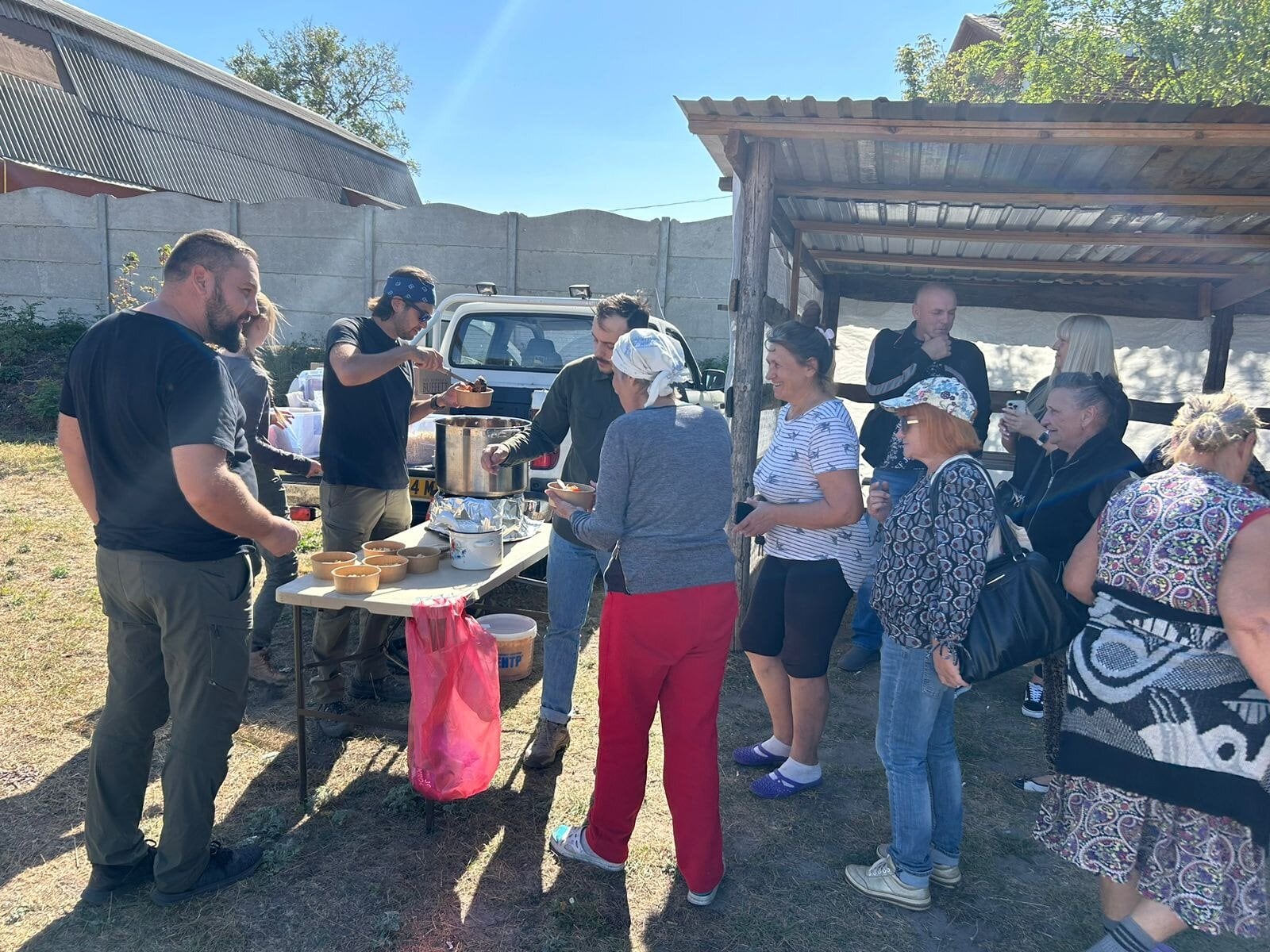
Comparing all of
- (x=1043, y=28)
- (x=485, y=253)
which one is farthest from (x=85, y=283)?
(x=1043, y=28)

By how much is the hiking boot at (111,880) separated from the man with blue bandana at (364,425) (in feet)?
3.27

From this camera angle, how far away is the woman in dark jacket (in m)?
2.85

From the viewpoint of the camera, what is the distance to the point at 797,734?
335cm

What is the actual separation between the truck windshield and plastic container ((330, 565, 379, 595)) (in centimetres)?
300

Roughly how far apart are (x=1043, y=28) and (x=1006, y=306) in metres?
17.2

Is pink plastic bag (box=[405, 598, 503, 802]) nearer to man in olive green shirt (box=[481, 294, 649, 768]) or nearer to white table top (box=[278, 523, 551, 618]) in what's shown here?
white table top (box=[278, 523, 551, 618])

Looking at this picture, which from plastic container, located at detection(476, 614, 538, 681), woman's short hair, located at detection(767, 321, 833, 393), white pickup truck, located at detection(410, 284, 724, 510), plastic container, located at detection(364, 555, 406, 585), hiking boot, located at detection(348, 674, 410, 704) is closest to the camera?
woman's short hair, located at detection(767, 321, 833, 393)

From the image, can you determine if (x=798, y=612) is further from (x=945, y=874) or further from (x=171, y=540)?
(x=171, y=540)

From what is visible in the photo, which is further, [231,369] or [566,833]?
[231,369]

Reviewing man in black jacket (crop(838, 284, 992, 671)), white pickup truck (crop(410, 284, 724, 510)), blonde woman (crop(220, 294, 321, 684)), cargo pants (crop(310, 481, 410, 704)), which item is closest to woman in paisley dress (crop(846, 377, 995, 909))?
man in black jacket (crop(838, 284, 992, 671))

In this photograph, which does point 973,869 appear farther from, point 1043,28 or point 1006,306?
point 1043,28

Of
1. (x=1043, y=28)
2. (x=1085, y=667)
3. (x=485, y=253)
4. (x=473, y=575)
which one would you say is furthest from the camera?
(x=1043, y=28)

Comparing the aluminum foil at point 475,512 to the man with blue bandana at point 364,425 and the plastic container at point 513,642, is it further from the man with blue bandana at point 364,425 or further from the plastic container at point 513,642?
the plastic container at point 513,642

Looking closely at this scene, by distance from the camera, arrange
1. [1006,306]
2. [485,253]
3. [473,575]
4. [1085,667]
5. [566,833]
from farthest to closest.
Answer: [485,253] < [1006,306] < [473,575] < [566,833] < [1085,667]
